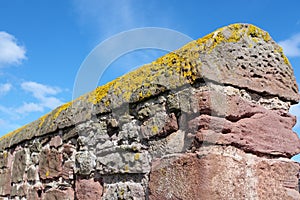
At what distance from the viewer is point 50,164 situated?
2.68 meters

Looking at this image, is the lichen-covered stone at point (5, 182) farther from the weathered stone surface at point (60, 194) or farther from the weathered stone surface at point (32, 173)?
the weathered stone surface at point (60, 194)

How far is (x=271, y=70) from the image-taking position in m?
1.80

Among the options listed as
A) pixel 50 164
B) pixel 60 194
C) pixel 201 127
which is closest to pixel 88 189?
pixel 60 194

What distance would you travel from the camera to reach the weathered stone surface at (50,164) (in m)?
2.57

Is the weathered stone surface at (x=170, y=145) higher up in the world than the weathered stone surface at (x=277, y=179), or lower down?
higher up

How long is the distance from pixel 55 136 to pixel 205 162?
5.19ft

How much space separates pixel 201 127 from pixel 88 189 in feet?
3.23

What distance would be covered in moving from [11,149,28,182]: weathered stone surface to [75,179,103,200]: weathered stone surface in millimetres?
979

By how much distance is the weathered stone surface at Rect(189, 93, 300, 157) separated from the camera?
1.57 m

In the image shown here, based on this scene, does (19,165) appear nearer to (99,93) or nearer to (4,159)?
(4,159)

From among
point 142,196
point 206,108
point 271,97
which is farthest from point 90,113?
point 271,97

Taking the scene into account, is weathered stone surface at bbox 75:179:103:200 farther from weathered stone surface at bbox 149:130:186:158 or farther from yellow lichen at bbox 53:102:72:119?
yellow lichen at bbox 53:102:72:119

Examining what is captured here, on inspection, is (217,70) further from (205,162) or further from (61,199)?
(61,199)

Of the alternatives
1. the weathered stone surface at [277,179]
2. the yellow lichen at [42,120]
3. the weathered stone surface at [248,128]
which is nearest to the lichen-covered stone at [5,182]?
the yellow lichen at [42,120]
